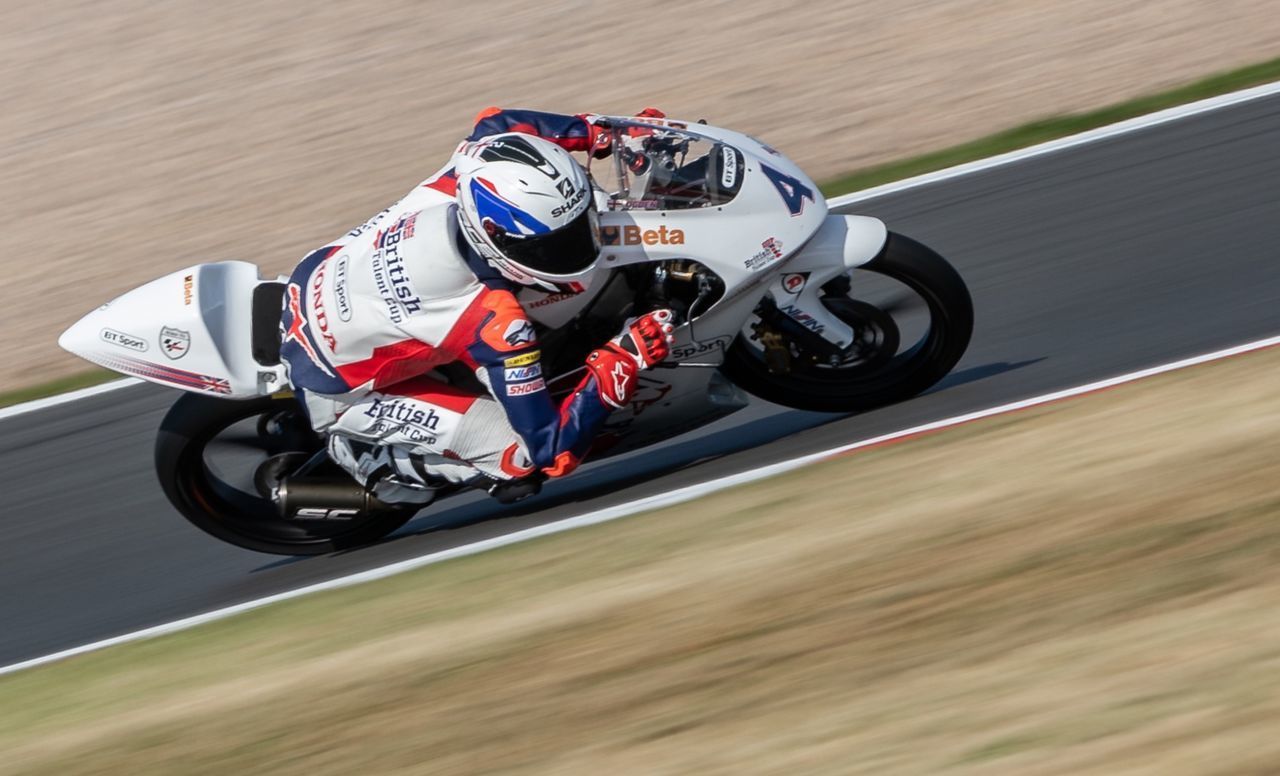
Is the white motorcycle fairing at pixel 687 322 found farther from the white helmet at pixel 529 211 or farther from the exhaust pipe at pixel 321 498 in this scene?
the exhaust pipe at pixel 321 498

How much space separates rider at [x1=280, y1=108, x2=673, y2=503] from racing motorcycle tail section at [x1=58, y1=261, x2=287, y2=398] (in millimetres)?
141

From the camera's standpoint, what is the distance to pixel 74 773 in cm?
486

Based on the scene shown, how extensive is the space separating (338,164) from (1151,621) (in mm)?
8485

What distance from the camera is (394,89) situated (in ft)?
41.4

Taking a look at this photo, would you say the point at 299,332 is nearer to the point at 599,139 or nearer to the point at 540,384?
the point at 540,384

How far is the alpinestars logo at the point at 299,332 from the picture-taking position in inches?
235

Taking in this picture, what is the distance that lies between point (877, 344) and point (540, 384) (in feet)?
4.61

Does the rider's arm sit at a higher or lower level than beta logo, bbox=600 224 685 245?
lower

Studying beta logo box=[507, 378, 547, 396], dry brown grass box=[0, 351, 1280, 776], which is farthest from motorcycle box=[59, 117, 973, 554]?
dry brown grass box=[0, 351, 1280, 776]

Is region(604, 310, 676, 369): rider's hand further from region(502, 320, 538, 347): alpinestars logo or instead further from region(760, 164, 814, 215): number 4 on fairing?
region(760, 164, 814, 215): number 4 on fairing

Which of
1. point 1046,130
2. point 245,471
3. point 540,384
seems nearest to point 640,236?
point 540,384

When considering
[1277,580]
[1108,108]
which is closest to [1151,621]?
[1277,580]

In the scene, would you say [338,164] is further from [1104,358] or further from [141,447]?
[1104,358]

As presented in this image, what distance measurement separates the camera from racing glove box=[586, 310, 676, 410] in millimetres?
5664
